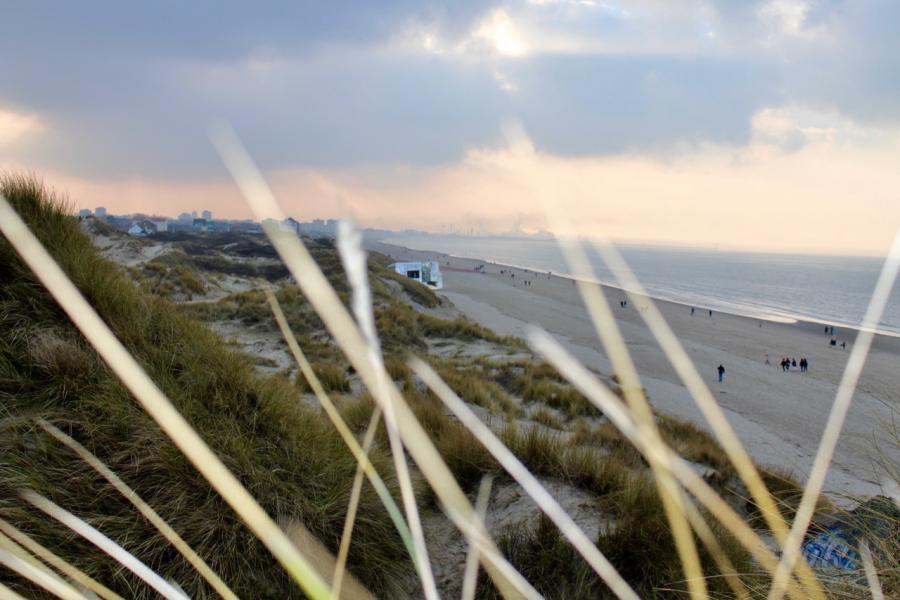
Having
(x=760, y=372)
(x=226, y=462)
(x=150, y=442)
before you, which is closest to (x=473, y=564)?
(x=226, y=462)

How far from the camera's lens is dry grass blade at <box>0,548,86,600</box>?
2.02m

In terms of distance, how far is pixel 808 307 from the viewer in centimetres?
5631

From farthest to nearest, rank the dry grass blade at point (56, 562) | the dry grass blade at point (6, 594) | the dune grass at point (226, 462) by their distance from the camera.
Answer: the dune grass at point (226, 462), the dry grass blade at point (56, 562), the dry grass blade at point (6, 594)

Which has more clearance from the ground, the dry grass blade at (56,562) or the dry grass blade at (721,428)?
the dry grass blade at (56,562)

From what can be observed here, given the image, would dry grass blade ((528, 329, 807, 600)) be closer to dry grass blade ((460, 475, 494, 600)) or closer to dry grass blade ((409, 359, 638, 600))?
dry grass blade ((409, 359, 638, 600))

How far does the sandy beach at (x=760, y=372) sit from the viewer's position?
12812 mm

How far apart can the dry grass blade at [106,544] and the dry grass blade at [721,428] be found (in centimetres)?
308

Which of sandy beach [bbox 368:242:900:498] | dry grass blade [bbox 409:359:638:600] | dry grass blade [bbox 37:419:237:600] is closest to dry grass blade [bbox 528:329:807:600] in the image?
sandy beach [bbox 368:242:900:498]

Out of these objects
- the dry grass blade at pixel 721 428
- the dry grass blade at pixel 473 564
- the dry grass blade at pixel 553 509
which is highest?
the dry grass blade at pixel 553 509

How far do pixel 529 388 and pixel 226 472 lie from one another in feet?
24.6

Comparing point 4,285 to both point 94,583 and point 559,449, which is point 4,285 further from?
point 559,449

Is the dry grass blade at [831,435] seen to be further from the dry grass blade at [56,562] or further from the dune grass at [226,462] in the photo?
the dry grass blade at [56,562]

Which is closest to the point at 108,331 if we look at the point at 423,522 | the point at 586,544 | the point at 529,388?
the point at 423,522

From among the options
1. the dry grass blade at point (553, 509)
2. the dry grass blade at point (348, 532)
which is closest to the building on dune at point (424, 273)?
the dry grass blade at point (553, 509)
